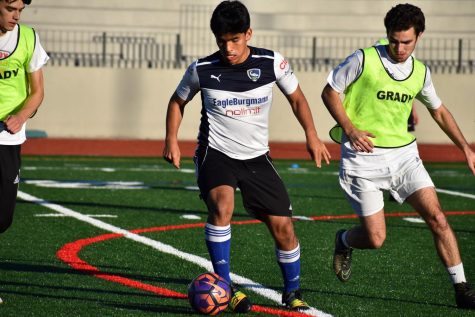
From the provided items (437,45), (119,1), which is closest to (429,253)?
(437,45)

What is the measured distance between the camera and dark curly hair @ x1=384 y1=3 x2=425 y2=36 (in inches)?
304

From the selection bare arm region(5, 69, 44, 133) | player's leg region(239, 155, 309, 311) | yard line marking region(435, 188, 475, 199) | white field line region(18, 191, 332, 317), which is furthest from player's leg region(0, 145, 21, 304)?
yard line marking region(435, 188, 475, 199)

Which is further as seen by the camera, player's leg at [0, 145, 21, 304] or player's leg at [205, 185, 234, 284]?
player's leg at [0, 145, 21, 304]

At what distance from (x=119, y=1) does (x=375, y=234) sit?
88.7 feet

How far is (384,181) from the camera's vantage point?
26.7 feet

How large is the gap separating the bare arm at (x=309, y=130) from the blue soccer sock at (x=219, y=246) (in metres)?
0.76

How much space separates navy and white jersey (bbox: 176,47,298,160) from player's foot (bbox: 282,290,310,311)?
0.97 meters

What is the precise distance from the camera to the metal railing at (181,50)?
98.7 feet

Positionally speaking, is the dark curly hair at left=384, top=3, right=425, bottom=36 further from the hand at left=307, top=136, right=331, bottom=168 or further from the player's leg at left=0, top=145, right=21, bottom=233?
the player's leg at left=0, top=145, right=21, bottom=233

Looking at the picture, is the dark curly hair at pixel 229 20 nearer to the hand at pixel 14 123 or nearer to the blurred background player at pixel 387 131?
the blurred background player at pixel 387 131

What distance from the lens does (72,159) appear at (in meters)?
22.5

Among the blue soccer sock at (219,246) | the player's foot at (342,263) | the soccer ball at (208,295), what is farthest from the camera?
the player's foot at (342,263)

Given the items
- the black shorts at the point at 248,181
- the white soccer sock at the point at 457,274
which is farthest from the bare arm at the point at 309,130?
the white soccer sock at the point at 457,274

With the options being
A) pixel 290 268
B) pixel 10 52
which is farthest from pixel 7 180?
pixel 290 268
